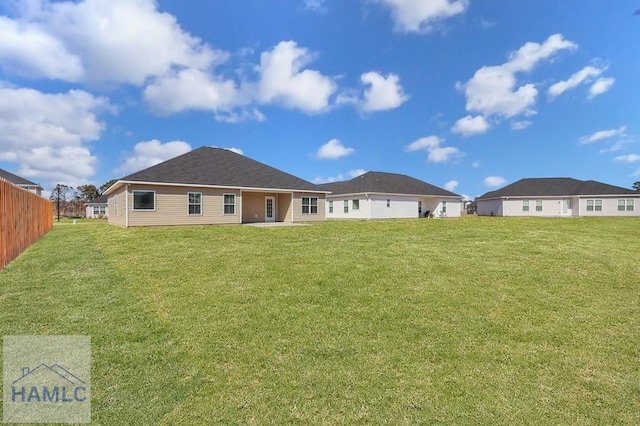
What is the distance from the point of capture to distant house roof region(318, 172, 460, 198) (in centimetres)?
3077

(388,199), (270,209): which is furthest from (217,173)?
(388,199)

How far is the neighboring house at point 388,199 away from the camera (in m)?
30.0

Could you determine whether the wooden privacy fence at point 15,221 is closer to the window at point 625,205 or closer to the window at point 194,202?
the window at point 194,202

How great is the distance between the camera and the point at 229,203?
20.8 m

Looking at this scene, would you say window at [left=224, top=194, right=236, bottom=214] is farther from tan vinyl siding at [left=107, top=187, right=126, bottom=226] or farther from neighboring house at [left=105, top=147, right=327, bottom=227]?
tan vinyl siding at [left=107, top=187, right=126, bottom=226]

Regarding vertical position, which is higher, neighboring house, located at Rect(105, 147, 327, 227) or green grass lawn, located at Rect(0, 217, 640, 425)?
neighboring house, located at Rect(105, 147, 327, 227)

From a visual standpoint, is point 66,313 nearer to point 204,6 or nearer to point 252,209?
point 204,6

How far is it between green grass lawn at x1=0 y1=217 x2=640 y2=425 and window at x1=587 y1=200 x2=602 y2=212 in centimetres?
3561

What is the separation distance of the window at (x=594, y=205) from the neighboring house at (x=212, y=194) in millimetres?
32221

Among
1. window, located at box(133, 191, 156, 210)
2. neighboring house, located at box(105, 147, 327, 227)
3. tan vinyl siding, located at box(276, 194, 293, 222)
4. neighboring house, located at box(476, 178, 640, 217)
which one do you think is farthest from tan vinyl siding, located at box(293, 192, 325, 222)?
neighboring house, located at box(476, 178, 640, 217)

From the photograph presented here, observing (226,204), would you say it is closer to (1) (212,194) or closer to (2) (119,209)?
(1) (212,194)

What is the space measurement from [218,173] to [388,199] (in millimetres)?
16976

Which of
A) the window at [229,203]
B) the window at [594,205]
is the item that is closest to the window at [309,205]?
the window at [229,203]

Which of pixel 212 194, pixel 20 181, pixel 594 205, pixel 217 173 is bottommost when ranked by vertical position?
pixel 594 205
